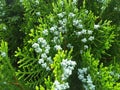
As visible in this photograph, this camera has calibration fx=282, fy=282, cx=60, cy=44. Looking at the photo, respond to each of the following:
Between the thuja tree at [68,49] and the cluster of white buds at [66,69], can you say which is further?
the thuja tree at [68,49]

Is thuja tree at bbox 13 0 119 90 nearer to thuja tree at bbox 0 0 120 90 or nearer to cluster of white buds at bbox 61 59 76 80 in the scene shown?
thuja tree at bbox 0 0 120 90

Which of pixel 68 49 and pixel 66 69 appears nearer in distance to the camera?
pixel 66 69

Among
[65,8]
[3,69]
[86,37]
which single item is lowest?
[3,69]

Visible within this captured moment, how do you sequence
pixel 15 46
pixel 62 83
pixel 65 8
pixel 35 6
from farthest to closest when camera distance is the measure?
pixel 15 46
pixel 35 6
pixel 65 8
pixel 62 83

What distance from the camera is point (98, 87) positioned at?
248 cm

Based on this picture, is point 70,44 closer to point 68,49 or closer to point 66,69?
point 68,49

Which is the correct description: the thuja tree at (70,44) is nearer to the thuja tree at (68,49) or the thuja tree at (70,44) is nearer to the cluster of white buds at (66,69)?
the thuja tree at (68,49)

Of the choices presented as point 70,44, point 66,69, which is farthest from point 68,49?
point 66,69

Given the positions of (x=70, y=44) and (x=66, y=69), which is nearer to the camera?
(x=66, y=69)

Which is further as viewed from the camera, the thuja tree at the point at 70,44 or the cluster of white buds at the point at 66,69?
the thuja tree at the point at 70,44

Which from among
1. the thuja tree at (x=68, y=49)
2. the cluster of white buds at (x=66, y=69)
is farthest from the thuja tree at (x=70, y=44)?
the cluster of white buds at (x=66, y=69)

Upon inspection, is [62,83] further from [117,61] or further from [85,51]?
[117,61]

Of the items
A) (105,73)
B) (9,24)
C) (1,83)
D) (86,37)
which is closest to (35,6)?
(9,24)

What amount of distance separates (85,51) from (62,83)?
2.39 feet
